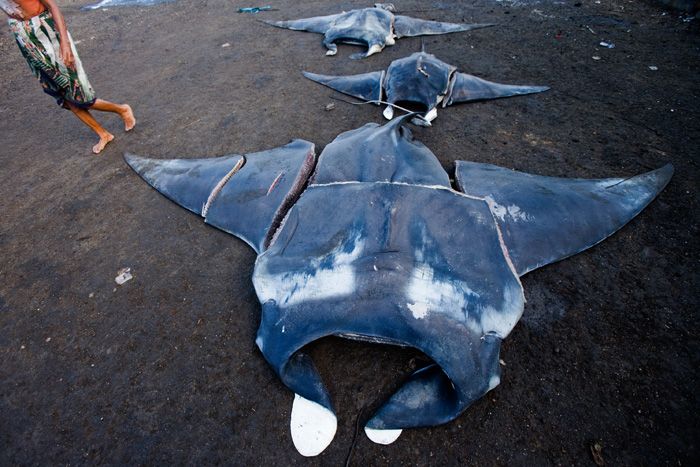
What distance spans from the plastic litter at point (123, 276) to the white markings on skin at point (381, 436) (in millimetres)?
2298

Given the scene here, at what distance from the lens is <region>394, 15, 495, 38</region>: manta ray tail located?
6593mm

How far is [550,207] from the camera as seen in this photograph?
2465mm

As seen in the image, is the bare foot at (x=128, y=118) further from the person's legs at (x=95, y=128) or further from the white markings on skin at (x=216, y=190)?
the white markings on skin at (x=216, y=190)

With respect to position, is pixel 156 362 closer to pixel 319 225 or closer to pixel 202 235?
pixel 202 235

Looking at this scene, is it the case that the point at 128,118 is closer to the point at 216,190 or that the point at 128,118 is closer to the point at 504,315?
the point at 216,190

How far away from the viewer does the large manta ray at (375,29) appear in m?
6.24

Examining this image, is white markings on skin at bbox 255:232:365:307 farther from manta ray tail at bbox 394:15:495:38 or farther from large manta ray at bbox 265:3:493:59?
manta ray tail at bbox 394:15:495:38

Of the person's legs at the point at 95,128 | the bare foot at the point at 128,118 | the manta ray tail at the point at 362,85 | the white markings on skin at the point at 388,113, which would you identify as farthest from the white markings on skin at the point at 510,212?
the bare foot at the point at 128,118

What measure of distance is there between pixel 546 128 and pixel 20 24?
539cm

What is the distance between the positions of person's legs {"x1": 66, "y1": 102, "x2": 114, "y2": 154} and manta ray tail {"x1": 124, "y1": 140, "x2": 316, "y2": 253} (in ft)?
5.34

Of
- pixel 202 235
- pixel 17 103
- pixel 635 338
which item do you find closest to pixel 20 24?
pixel 202 235

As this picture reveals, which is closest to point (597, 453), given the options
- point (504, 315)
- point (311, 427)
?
point (504, 315)

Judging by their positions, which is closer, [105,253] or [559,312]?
[559,312]

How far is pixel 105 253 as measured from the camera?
3.24 metres
